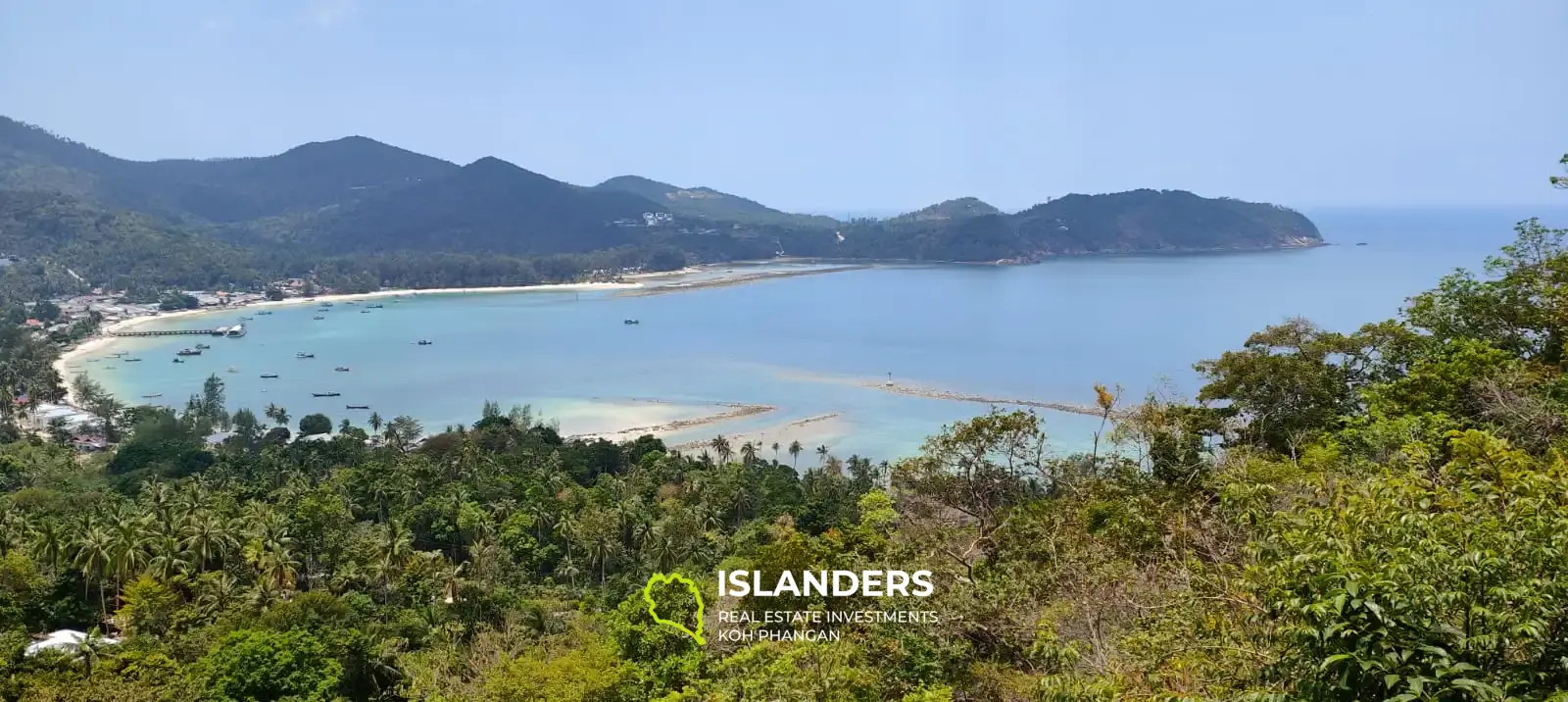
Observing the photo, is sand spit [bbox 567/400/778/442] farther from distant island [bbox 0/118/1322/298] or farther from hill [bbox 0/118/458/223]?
hill [bbox 0/118/458/223]

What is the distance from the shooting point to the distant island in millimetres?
94312

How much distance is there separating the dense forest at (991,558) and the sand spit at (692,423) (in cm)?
871

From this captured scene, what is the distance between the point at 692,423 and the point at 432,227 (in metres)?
127

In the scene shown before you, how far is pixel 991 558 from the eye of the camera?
937cm

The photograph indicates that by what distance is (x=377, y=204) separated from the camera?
A: 6152 inches

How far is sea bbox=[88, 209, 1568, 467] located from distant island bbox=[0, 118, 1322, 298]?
21649 mm

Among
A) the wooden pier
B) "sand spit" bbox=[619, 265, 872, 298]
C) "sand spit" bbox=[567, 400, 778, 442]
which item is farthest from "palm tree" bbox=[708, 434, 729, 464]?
"sand spit" bbox=[619, 265, 872, 298]

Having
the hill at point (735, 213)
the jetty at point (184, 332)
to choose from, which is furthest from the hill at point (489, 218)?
the jetty at point (184, 332)

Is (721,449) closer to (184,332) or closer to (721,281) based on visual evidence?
(184,332)

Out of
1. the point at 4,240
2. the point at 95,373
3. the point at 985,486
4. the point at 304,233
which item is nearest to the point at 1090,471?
the point at 985,486

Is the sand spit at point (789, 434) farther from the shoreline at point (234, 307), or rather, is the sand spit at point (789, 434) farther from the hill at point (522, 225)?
the hill at point (522, 225)

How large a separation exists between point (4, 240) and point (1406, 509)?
129 m

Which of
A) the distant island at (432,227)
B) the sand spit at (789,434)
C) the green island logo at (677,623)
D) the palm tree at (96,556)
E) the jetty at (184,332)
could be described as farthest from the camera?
the distant island at (432,227)

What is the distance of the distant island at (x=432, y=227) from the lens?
94.3 metres
